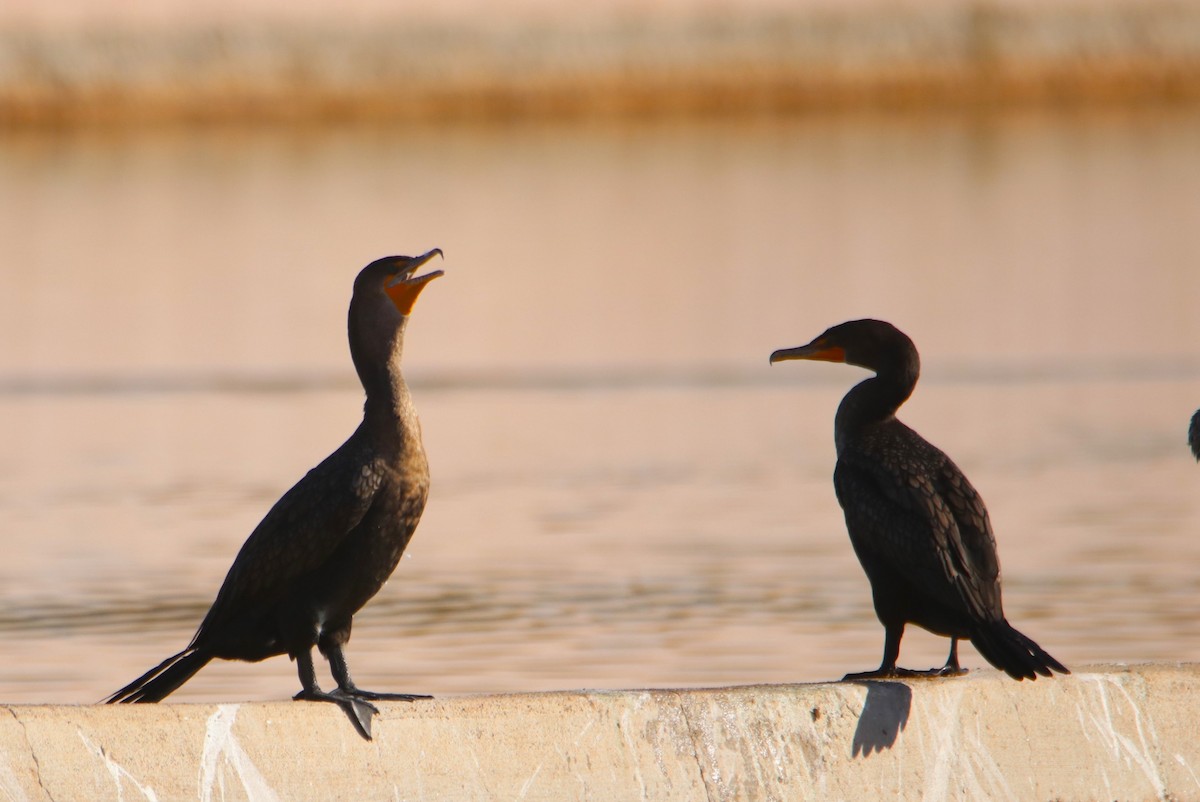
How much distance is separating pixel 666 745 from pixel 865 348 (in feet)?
4.56

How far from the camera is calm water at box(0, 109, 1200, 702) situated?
800cm

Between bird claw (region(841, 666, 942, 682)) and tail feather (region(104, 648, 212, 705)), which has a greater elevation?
tail feather (region(104, 648, 212, 705))

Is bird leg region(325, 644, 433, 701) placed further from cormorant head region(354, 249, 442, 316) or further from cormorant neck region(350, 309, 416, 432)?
cormorant head region(354, 249, 442, 316)

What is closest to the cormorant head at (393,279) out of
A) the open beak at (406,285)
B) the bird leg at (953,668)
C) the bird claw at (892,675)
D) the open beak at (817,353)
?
the open beak at (406,285)

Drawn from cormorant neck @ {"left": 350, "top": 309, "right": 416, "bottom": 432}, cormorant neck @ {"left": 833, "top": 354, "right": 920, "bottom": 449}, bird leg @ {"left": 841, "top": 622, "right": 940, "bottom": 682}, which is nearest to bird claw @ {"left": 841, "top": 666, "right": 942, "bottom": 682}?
bird leg @ {"left": 841, "top": 622, "right": 940, "bottom": 682}

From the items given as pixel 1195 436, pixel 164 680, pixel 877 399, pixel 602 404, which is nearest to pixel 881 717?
pixel 877 399

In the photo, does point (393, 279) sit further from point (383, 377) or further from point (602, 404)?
point (602, 404)

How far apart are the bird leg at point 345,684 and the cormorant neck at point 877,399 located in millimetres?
1380

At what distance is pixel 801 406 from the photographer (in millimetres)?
14398

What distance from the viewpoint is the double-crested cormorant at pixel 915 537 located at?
207 inches

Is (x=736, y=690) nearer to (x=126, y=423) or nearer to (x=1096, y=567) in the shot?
(x=1096, y=567)

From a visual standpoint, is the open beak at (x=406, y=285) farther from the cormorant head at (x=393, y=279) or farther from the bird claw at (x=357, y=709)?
the bird claw at (x=357, y=709)

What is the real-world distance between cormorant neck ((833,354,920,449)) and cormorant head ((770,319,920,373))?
2cm

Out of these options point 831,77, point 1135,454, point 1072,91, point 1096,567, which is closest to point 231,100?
point 831,77
